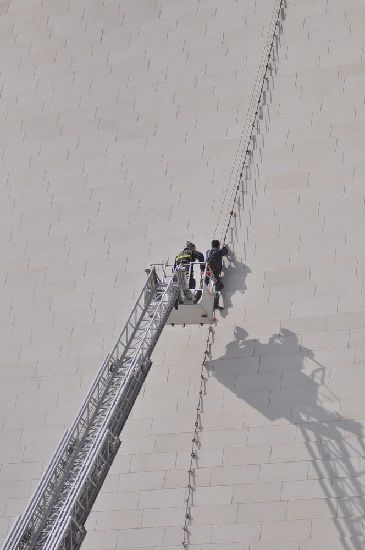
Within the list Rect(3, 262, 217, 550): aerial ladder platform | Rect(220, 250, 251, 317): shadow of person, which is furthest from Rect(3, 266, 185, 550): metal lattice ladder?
Rect(220, 250, 251, 317): shadow of person

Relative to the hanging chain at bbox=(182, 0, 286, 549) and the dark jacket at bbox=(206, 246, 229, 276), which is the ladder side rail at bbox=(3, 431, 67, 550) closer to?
the hanging chain at bbox=(182, 0, 286, 549)

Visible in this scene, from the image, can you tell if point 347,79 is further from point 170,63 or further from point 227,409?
point 227,409

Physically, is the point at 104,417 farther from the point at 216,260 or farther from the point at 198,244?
the point at 198,244

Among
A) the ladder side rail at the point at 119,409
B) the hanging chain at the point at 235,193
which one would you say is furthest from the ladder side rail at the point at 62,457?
the hanging chain at the point at 235,193

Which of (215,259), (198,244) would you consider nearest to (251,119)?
(198,244)

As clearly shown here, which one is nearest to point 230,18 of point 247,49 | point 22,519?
point 247,49

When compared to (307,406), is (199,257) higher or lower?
higher
